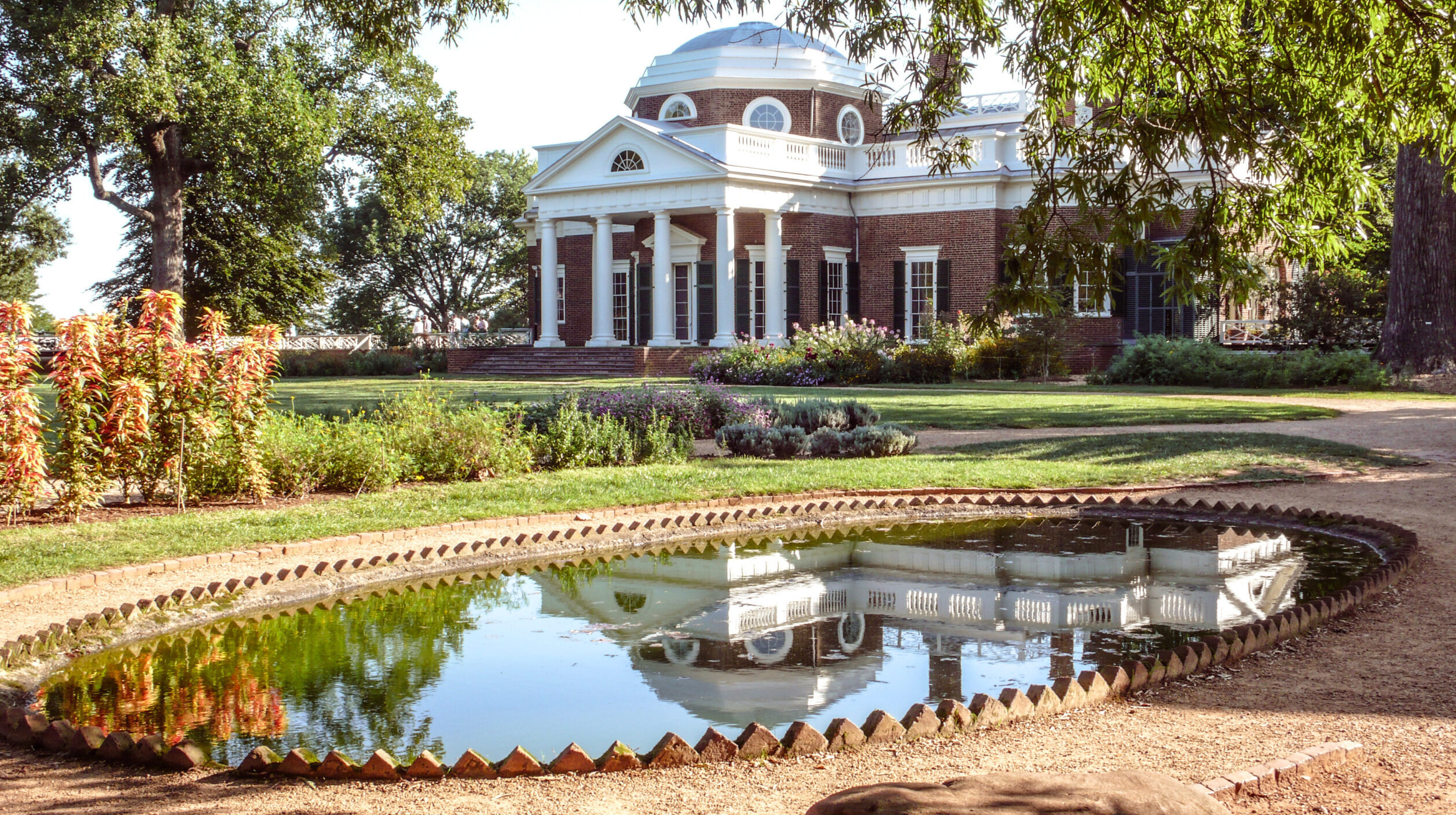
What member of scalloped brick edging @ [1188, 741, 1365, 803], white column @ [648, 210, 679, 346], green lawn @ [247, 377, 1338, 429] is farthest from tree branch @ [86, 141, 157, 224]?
scalloped brick edging @ [1188, 741, 1365, 803]

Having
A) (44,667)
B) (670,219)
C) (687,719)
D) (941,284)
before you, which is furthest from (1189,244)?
(670,219)

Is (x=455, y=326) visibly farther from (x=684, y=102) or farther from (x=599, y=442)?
(x=599, y=442)

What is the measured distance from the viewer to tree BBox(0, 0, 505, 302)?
26.8 metres

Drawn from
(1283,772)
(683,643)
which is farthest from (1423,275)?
(1283,772)

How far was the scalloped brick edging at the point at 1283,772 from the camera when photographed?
157 inches

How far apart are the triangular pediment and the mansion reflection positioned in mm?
24771

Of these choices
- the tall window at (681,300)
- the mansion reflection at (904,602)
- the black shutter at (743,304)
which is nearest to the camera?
the mansion reflection at (904,602)

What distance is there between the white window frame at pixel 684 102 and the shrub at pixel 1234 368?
657 inches

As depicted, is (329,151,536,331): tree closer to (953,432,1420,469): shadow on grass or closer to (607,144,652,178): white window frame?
(607,144,652,178): white window frame

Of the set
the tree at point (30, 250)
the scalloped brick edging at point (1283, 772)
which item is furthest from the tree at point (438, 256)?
the scalloped brick edging at point (1283, 772)

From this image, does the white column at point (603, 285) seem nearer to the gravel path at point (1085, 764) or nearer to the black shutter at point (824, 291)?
the black shutter at point (824, 291)

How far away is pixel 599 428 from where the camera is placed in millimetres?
13414

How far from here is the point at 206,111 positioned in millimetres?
27953

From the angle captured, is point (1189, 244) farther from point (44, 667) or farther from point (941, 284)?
point (941, 284)
